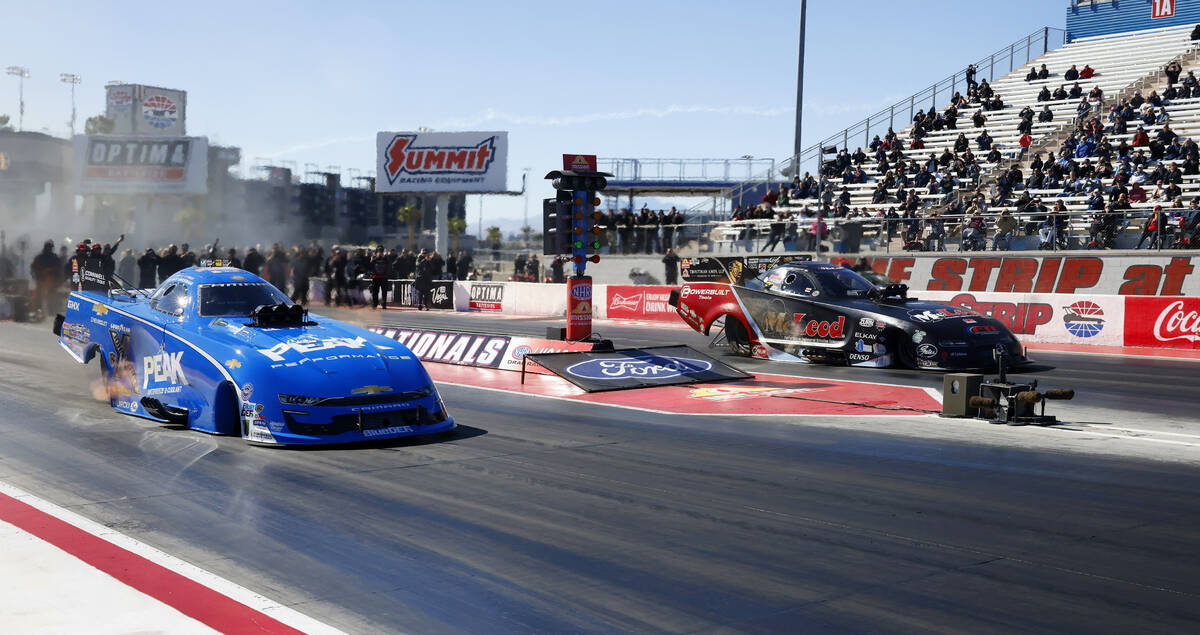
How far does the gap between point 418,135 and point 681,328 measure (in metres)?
28.1

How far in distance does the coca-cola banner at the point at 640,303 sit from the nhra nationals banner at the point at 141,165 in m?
41.9

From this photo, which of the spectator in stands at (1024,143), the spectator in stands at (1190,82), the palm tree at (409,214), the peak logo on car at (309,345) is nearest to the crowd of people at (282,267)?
the peak logo on car at (309,345)

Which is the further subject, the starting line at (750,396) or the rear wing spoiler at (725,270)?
the rear wing spoiler at (725,270)

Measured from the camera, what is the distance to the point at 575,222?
1709 cm

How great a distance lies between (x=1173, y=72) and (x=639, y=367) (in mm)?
25937

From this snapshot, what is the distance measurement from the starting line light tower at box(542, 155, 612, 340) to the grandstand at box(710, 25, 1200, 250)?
45.8 ft

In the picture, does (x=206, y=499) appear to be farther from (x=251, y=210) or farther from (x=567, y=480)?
(x=251, y=210)

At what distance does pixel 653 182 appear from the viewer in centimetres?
6006

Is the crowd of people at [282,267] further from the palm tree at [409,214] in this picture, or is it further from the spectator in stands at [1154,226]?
the palm tree at [409,214]

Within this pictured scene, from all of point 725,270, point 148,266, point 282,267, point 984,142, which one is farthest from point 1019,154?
point 148,266

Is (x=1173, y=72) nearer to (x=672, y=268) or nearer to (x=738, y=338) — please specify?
(x=672, y=268)

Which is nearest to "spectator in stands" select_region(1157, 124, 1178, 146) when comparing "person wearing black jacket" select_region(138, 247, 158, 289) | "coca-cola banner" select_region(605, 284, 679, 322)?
"coca-cola banner" select_region(605, 284, 679, 322)

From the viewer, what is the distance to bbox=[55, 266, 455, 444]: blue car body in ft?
30.2

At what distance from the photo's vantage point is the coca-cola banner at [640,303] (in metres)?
29.5
